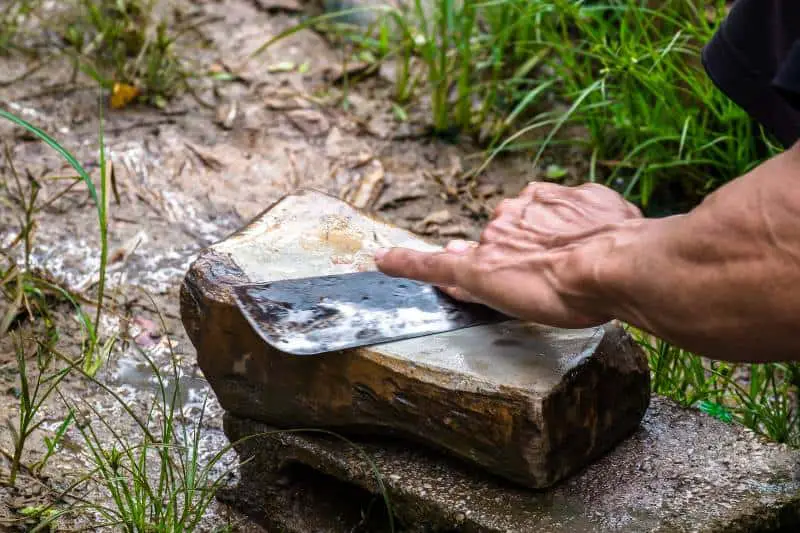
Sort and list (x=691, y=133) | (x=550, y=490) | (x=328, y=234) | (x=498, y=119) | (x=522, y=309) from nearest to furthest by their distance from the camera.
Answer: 1. (x=522, y=309)
2. (x=550, y=490)
3. (x=328, y=234)
4. (x=691, y=133)
5. (x=498, y=119)

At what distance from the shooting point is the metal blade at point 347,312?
197 centimetres

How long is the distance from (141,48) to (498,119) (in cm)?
141

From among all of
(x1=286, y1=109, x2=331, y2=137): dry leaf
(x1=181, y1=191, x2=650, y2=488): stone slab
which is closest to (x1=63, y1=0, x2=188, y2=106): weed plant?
(x1=286, y1=109, x2=331, y2=137): dry leaf

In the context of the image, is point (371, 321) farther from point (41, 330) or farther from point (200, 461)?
point (41, 330)

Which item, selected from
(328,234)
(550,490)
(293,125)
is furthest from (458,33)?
(550,490)

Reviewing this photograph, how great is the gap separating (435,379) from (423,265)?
0.24m

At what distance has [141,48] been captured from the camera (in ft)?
13.4

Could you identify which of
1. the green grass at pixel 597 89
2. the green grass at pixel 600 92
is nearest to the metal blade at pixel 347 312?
the green grass at pixel 600 92

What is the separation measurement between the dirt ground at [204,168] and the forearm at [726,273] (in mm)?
1296

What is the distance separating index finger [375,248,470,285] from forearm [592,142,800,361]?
336mm

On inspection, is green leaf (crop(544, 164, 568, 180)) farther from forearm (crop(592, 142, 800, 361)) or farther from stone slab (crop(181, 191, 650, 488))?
forearm (crop(592, 142, 800, 361))

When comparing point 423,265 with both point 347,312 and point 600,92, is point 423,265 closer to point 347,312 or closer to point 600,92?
point 347,312

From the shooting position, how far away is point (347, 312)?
2.04 m

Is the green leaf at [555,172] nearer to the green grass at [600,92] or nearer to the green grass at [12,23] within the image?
the green grass at [600,92]
